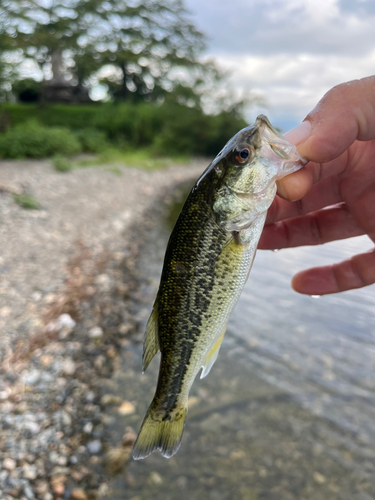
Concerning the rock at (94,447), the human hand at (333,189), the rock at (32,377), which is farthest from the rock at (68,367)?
the human hand at (333,189)

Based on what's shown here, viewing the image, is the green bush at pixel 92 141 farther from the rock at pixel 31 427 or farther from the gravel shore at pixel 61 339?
the rock at pixel 31 427

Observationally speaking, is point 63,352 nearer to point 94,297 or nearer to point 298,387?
point 94,297

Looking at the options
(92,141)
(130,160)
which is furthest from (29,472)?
(92,141)

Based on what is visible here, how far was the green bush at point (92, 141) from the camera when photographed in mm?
25266

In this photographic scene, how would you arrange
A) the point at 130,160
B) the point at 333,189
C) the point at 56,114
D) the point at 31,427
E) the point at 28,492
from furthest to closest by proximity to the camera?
1. the point at 56,114
2. the point at 130,160
3. the point at 31,427
4. the point at 28,492
5. the point at 333,189

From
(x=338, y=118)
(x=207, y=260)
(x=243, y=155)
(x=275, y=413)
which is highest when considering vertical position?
(x=338, y=118)

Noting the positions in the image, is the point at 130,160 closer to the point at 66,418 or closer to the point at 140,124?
the point at 140,124


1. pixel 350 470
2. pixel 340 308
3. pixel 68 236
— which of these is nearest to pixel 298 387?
pixel 350 470

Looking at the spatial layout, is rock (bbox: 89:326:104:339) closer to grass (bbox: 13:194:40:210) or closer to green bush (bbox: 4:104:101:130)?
grass (bbox: 13:194:40:210)

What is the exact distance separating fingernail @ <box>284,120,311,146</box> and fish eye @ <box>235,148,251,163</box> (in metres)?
0.24

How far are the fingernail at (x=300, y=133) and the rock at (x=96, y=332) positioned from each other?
15.1 feet

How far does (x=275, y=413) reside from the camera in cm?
459

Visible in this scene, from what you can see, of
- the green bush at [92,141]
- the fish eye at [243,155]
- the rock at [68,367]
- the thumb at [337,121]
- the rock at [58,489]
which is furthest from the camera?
the green bush at [92,141]

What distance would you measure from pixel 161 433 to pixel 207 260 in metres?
1.12
